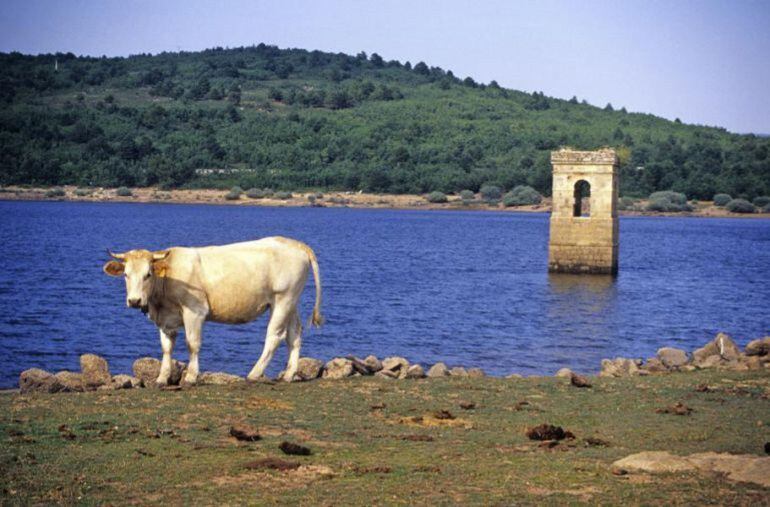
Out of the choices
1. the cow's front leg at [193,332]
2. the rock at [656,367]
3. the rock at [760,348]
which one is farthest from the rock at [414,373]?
the rock at [760,348]

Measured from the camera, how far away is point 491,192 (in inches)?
5876

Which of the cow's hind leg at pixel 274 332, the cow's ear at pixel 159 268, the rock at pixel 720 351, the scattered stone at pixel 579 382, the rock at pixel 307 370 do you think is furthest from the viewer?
the rock at pixel 720 351

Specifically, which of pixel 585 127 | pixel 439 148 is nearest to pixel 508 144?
pixel 439 148

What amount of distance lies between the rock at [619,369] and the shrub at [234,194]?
12602 centimetres

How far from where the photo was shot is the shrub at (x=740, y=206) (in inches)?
5427

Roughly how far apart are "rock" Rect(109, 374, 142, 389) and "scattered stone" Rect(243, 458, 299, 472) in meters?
5.41

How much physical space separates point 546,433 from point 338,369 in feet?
17.9

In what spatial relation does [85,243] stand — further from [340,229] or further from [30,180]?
[30,180]

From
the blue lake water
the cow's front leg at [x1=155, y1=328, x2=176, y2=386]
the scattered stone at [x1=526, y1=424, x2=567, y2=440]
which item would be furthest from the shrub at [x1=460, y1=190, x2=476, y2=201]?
the scattered stone at [x1=526, y1=424, x2=567, y2=440]

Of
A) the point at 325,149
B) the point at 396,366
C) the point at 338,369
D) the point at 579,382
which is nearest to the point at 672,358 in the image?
the point at 579,382

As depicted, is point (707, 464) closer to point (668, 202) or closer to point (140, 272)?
point (140, 272)

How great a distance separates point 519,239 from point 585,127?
90741mm

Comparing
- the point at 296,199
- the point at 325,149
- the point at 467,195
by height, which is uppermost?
the point at 325,149

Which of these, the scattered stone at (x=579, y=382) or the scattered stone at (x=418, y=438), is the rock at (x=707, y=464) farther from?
the scattered stone at (x=579, y=382)
